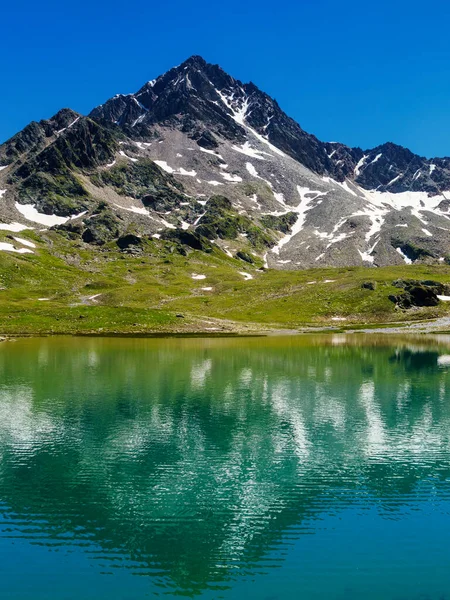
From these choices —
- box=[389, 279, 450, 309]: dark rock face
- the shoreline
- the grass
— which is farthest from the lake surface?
box=[389, 279, 450, 309]: dark rock face

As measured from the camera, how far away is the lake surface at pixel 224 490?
2006 cm

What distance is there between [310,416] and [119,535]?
26.9 meters

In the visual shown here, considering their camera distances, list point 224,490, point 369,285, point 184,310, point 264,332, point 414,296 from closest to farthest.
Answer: point 224,490
point 264,332
point 184,310
point 414,296
point 369,285

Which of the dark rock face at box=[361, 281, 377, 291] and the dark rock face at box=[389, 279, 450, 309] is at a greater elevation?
the dark rock face at box=[361, 281, 377, 291]

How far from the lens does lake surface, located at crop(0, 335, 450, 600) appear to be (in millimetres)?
20062

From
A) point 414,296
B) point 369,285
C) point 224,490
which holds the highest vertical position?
point 369,285

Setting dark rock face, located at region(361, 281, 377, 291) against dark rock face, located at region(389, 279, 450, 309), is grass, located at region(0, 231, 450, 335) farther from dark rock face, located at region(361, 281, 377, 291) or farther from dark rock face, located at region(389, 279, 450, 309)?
dark rock face, located at region(389, 279, 450, 309)

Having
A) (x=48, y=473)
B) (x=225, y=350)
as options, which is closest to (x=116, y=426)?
(x=48, y=473)

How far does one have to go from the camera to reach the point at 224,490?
29109 mm

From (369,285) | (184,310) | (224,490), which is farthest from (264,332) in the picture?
(224,490)

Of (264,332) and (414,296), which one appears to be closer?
(264,332)

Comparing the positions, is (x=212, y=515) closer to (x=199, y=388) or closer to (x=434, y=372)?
(x=199, y=388)

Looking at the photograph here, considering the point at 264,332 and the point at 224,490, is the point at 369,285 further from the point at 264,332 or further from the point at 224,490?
the point at 224,490

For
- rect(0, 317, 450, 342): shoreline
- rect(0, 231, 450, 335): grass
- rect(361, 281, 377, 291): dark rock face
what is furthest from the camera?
rect(361, 281, 377, 291): dark rock face
